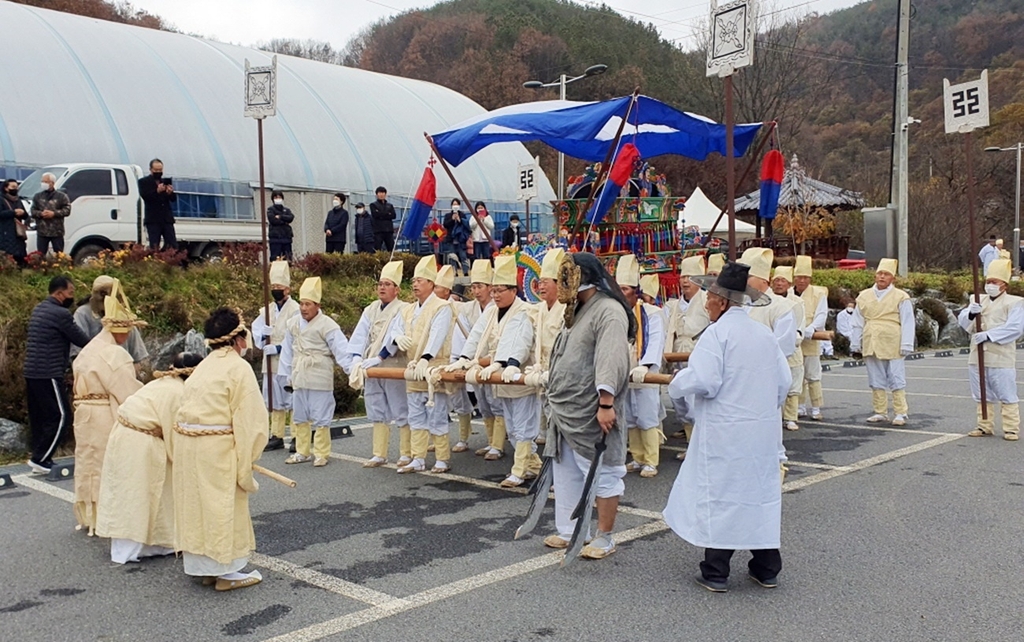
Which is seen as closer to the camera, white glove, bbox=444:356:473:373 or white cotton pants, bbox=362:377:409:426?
white glove, bbox=444:356:473:373

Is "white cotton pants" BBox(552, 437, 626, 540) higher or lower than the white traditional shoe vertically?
higher

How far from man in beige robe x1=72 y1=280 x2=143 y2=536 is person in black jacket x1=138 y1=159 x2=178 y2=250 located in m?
8.74

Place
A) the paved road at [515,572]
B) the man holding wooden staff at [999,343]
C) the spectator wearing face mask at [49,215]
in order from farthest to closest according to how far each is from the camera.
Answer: the spectator wearing face mask at [49,215], the man holding wooden staff at [999,343], the paved road at [515,572]

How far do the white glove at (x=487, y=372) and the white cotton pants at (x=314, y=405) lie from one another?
1860 mm

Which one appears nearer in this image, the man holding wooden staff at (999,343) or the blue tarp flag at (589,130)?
the man holding wooden staff at (999,343)

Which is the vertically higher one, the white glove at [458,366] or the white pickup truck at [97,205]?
the white pickup truck at [97,205]

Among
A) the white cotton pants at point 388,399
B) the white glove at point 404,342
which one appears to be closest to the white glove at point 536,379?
the white glove at point 404,342

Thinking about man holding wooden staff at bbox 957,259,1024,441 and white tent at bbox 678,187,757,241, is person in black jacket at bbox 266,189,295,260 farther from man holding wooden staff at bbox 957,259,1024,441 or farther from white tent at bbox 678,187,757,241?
white tent at bbox 678,187,757,241

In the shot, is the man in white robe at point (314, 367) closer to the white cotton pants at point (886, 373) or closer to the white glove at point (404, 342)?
the white glove at point (404, 342)

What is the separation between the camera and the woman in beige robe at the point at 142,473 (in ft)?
18.3

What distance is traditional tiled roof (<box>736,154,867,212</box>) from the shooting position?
3175 cm

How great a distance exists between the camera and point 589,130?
9.73m

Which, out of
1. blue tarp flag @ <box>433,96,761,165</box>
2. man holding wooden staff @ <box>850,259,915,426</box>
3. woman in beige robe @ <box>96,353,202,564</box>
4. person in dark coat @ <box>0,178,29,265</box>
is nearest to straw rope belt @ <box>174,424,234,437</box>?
woman in beige robe @ <box>96,353,202,564</box>

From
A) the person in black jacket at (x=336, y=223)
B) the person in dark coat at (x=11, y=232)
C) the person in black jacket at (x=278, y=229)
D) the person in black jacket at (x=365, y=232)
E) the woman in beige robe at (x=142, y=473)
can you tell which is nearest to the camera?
the woman in beige robe at (x=142, y=473)
